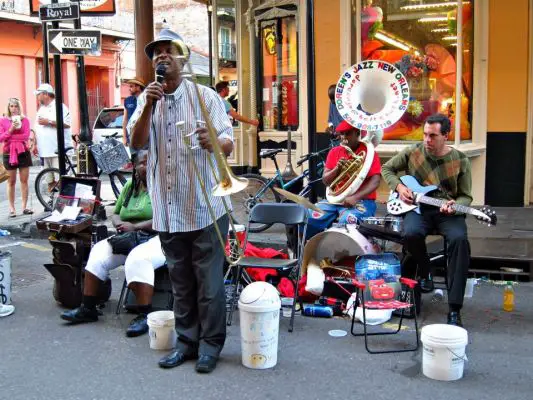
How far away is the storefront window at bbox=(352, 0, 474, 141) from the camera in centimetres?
887

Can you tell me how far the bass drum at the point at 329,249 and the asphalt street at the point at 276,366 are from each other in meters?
0.41

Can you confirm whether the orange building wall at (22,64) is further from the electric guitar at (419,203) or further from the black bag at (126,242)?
the electric guitar at (419,203)

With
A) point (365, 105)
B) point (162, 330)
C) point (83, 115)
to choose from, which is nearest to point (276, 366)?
point (162, 330)

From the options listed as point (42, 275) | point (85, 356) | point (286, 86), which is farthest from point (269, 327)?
point (286, 86)

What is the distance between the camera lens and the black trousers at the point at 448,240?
489 centimetres

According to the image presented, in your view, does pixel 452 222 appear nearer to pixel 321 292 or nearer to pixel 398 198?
pixel 398 198

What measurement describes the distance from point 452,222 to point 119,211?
263 centimetres

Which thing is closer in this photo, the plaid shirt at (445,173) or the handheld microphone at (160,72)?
the handheld microphone at (160,72)

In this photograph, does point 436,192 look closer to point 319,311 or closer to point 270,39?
point 319,311

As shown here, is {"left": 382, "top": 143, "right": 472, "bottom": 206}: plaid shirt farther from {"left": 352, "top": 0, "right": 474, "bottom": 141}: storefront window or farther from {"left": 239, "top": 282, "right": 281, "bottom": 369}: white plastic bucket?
{"left": 352, "top": 0, "right": 474, "bottom": 141}: storefront window

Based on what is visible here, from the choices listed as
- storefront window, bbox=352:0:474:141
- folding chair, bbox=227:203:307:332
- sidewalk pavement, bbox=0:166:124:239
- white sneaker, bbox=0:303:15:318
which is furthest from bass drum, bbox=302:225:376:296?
storefront window, bbox=352:0:474:141

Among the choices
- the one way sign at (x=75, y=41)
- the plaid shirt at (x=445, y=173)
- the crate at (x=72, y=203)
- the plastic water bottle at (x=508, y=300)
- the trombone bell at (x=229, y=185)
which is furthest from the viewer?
the one way sign at (x=75, y=41)

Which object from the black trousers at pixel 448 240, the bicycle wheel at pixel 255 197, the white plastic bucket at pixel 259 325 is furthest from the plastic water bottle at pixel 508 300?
the bicycle wheel at pixel 255 197

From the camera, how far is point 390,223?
5.42 meters
